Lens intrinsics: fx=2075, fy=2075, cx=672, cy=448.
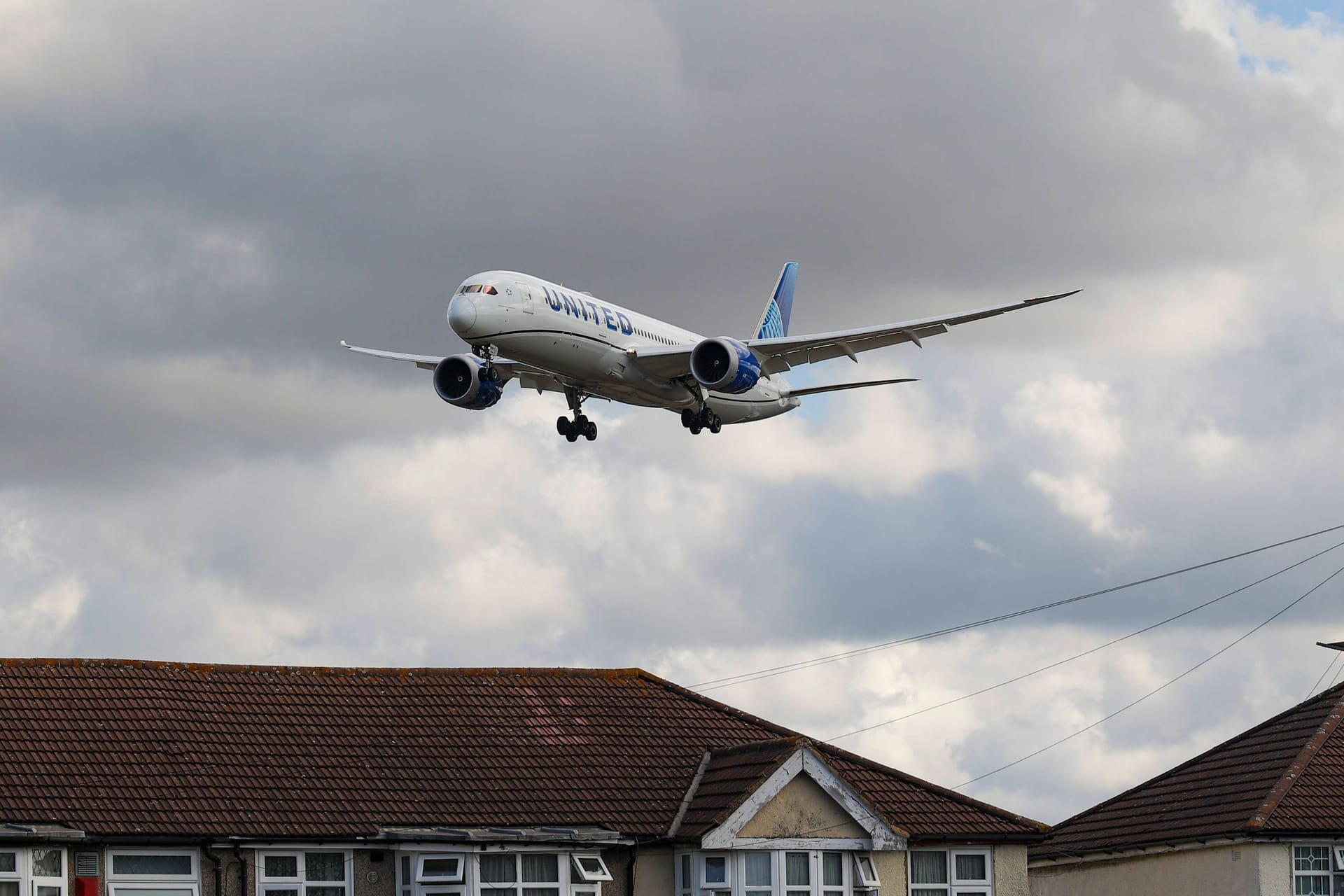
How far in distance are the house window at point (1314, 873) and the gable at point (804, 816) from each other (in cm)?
938

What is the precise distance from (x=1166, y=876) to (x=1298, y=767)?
3606 millimetres

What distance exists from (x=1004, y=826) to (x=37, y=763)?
16584 millimetres

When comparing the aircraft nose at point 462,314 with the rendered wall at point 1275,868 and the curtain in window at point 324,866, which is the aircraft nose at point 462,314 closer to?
the curtain in window at point 324,866

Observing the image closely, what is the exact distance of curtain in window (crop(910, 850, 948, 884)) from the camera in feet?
→ 120

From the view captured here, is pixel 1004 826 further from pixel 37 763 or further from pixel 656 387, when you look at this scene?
pixel 656 387

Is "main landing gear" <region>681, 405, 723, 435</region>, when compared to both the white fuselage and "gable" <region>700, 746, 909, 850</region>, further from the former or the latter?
"gable" <region>700, 746, 909, 850</region>

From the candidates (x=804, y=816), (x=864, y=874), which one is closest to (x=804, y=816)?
(x=804, y=816)

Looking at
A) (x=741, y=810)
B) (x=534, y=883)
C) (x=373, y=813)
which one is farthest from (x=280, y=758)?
(x=741, y=810)

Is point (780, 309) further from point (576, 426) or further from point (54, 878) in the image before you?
point (54, 878)

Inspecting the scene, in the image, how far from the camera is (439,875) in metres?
33.6

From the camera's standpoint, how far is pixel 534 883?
3397cm

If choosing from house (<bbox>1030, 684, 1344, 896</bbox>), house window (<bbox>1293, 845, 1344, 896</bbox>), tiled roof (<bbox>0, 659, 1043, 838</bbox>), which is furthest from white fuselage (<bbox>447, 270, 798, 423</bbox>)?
house window (<bbox>1293, 845, 1344, 896</bbox>)

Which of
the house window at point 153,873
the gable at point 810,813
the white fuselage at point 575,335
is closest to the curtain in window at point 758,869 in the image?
the gable at point 810,813

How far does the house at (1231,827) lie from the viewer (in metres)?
39.2
